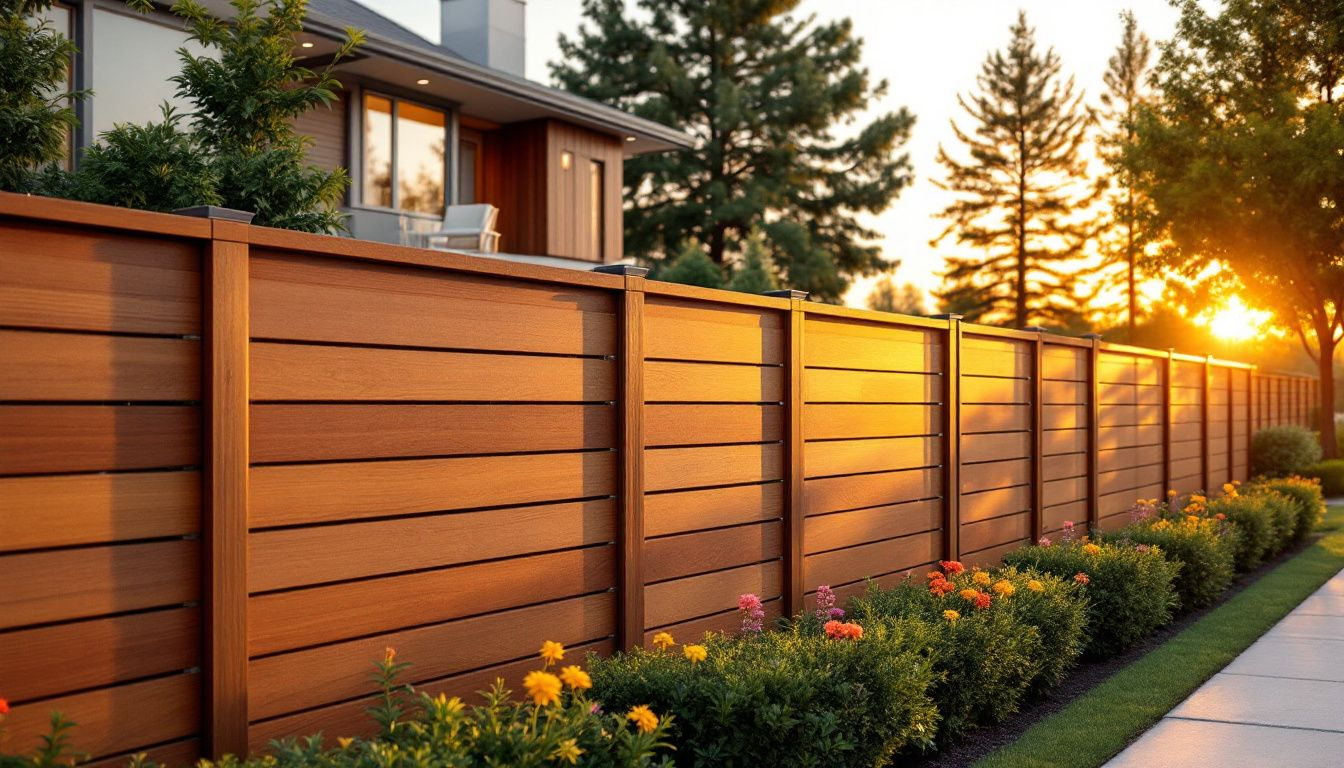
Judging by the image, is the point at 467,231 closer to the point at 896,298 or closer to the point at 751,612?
the point at 751,612

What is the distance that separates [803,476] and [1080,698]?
172cm

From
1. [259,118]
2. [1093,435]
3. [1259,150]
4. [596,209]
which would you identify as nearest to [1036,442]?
[1093,435]

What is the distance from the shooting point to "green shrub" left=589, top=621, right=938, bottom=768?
355cm

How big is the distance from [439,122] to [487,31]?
298 cm

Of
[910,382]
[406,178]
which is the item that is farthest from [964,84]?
[910,382]

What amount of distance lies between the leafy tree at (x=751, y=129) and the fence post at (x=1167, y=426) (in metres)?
18.8

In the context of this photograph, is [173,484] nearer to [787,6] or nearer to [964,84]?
[787,6]

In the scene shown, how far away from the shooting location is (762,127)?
30.9 metres

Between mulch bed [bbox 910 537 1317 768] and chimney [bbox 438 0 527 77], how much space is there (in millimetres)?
13668

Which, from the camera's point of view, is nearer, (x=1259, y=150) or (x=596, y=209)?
(x=596, y=209)

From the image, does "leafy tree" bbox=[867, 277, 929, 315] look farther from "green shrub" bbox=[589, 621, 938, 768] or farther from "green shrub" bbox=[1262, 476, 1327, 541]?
"green shrub" bbox=[589, 621, 938, 768]

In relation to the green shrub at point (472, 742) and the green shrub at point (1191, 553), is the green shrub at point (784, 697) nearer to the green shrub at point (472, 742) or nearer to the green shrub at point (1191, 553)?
the green shrub at point (472, 742)

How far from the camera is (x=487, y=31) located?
17.6 m

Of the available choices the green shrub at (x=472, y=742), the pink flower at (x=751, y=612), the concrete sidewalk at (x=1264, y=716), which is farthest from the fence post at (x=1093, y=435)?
the green shrub at (x=472, y=742)
